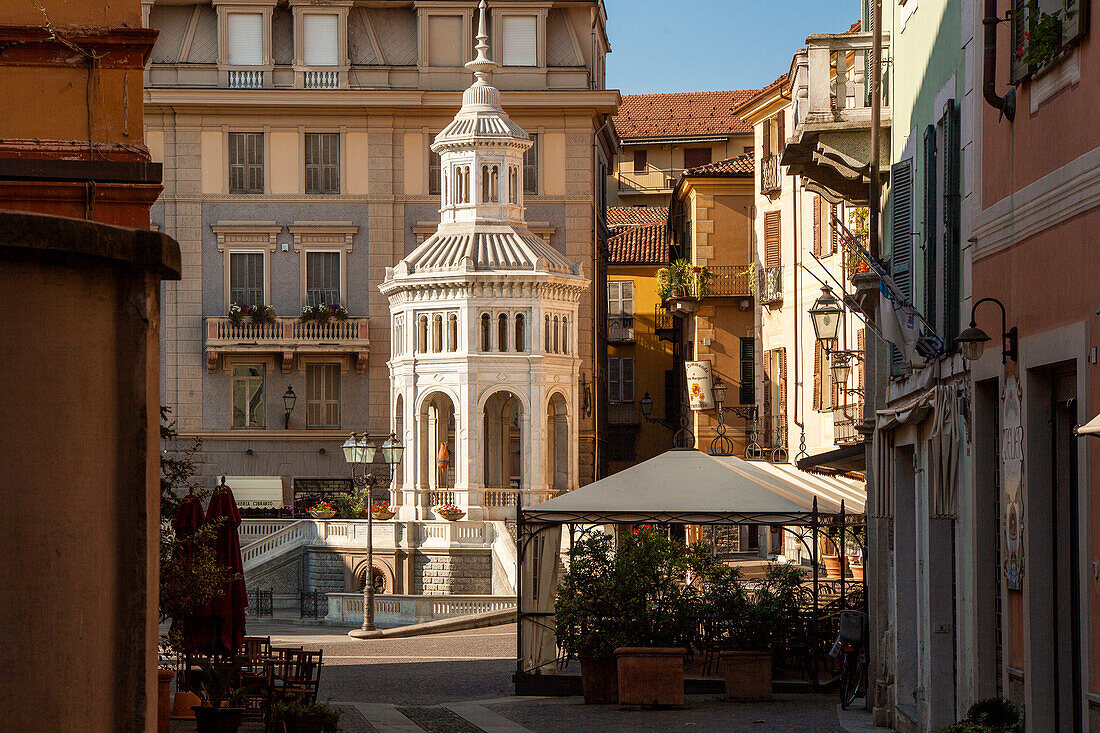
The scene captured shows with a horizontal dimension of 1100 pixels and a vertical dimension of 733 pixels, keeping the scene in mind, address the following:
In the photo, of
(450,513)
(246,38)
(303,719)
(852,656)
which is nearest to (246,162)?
(246,38)

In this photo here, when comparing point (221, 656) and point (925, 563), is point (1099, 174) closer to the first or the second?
point (925, 563)

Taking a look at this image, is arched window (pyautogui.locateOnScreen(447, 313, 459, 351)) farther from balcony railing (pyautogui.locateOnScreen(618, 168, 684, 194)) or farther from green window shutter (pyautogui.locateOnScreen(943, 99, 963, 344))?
green window shutter (pyautogui.locateOnScreen(943, 99, 963, 344))

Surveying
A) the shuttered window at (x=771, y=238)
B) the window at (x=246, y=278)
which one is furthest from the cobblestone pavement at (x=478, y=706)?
the window at (x=246, y=278)

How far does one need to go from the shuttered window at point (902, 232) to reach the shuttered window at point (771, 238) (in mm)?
31185

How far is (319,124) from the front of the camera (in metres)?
51.7

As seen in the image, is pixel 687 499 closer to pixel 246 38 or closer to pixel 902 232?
pixel 902 232

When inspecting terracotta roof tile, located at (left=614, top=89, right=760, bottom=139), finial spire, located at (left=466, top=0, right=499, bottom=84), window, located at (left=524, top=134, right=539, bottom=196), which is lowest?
window, located at (left=524, top=134, right=539, bottom=196)

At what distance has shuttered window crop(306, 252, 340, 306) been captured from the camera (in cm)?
5169

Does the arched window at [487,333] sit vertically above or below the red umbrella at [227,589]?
above

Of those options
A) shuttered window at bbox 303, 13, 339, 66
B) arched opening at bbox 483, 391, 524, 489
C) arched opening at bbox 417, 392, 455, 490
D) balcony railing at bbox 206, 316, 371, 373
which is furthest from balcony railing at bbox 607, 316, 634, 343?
shuttered window at bbox 303, 13, 339, 66

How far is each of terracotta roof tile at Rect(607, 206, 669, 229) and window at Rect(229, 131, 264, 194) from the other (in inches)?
873

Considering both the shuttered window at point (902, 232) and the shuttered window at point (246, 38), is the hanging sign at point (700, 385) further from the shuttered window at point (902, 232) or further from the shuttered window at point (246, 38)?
the shuttered window at point (902, 232)

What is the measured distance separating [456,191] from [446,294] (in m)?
3.04

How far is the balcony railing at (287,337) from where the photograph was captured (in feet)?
166
